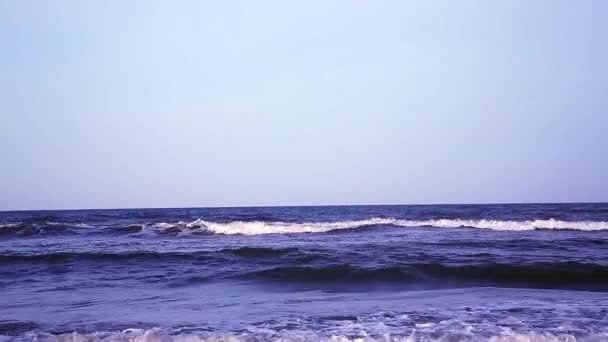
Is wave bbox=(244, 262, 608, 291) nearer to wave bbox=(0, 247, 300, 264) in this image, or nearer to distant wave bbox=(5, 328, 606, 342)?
wave bbox=(0, 247, 300, 264)

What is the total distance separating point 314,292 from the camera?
9.70m

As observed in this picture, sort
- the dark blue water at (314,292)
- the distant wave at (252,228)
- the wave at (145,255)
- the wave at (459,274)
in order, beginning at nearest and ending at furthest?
the dark blue water at (314,292) < the wave at (459,274) < the wave at (145,255) < the distant wave at (252,228)

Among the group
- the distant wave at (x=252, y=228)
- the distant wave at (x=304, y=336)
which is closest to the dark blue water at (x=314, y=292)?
the distant wave at (x=304, y=336)

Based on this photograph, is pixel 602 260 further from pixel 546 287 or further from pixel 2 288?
pixel 2 288

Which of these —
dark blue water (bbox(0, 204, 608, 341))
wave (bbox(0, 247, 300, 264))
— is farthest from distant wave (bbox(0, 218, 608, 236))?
wave (bbox(0, 247, 300, 264))

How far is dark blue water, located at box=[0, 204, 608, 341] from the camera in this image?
614 centimetres

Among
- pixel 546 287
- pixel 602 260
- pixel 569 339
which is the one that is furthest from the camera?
pixel 602 260

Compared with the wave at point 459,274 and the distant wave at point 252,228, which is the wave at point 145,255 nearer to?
the wave at point 459,274

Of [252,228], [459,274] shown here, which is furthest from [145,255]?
[252,228]

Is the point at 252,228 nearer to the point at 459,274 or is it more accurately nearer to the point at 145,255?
the point at 145,255

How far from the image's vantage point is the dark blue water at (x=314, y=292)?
6137 mm

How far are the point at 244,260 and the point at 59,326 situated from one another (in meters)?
7.88

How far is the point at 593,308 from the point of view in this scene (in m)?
7.32

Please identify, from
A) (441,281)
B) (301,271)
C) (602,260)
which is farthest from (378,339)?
(602,260)
